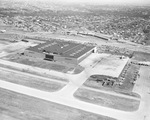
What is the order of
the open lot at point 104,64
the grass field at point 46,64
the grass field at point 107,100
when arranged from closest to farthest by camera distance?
1. the grass field at point 107,100
2. the open lot at point 104,64
3. the grass field at point 46,64

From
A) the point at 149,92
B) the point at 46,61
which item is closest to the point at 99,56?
the point at 46,61

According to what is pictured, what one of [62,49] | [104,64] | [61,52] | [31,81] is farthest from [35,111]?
[62,49]

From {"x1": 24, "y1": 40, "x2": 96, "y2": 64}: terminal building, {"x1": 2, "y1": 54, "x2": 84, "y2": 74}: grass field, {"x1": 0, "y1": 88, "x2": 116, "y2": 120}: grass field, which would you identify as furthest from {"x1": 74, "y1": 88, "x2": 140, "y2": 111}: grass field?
{"x1": 24, "y1": 40, "x2": 96, "y2": 64}: terminal building

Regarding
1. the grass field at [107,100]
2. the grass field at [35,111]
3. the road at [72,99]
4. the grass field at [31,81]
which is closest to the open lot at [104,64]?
the road at [72,99]

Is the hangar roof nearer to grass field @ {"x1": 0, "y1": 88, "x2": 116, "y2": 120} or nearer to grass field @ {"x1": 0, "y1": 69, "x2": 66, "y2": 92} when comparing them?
grass field @ {"x1": 0, "y1": 69, "x2": 66, "y2": 92}

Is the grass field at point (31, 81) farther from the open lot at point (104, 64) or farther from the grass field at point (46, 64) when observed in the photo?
the open lot at point (104, 64)

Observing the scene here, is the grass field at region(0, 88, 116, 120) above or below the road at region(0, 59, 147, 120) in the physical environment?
below
